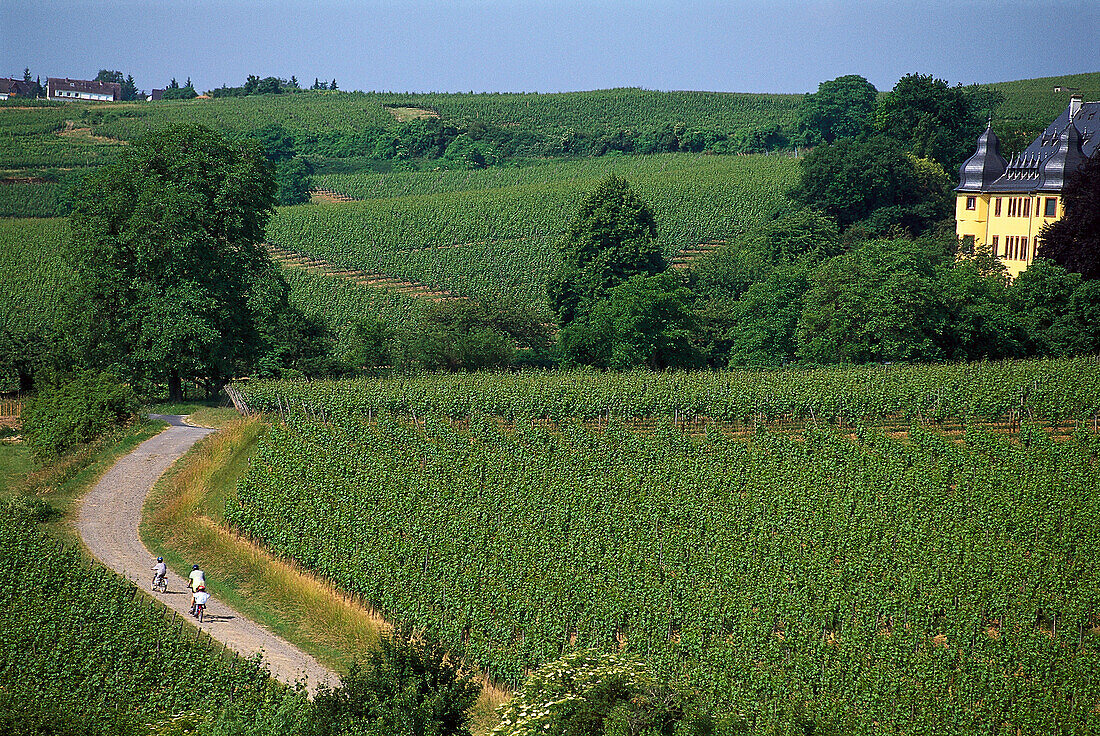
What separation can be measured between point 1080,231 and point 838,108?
59.0 meters

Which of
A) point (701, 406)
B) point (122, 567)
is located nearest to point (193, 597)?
point (122, 567)

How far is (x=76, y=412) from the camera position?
3484 centimetres

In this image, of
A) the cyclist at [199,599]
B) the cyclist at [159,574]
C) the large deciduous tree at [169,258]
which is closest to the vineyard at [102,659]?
the cyclist at [199,599]

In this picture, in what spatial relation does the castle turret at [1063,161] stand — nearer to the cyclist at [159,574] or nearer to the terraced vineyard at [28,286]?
the cyclist at [159,574]

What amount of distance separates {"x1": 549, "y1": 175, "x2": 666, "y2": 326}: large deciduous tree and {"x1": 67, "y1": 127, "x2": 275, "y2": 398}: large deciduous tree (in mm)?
18069

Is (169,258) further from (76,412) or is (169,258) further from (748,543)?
(748,543)

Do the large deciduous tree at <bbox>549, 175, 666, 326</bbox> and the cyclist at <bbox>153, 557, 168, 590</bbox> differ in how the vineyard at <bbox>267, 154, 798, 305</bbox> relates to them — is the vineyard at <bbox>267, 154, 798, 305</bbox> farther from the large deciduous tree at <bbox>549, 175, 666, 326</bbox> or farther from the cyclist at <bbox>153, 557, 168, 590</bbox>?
the cyclist at <bbox>153, 557, 168, 590</bbox>

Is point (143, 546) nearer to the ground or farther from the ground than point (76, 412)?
nearer to the ground

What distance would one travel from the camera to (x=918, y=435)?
1141 inches

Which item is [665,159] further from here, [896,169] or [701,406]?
[701,406]

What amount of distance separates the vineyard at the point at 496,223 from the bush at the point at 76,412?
2790 cm

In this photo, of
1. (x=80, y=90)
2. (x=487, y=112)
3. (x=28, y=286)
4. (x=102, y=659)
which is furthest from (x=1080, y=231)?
(x=80, y=90)

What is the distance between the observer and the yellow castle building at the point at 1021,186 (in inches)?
2092

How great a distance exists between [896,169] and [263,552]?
48886mm
